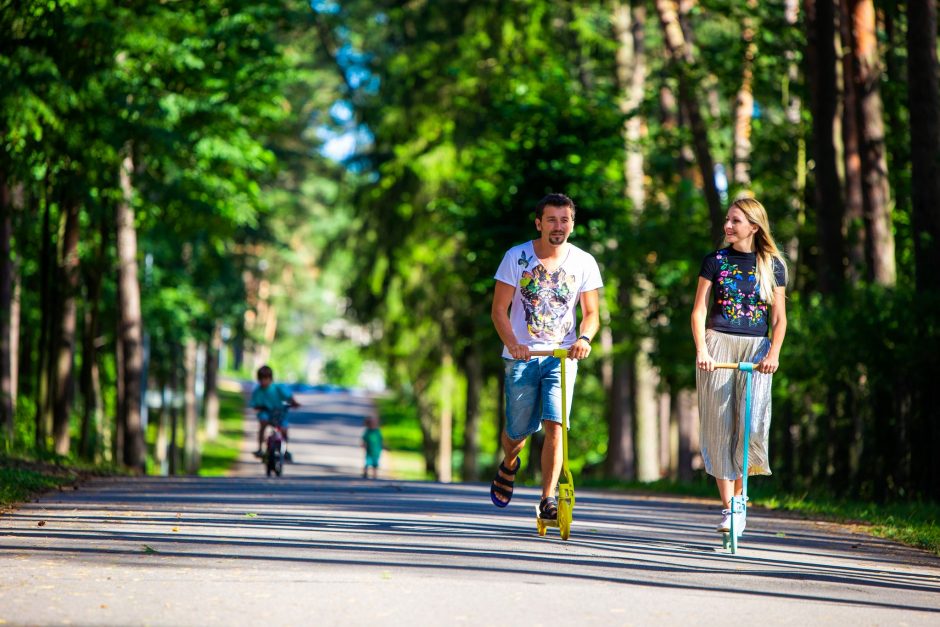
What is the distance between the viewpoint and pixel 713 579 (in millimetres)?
8578

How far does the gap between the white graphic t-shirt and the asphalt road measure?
1.31 m

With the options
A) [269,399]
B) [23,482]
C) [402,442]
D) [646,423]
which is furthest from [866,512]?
[402,442]

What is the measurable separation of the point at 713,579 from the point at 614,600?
3.82 ft

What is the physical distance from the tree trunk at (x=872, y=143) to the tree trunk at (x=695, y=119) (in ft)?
14.4

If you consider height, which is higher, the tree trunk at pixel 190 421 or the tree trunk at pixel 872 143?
the tree trunk at pixel 872 143

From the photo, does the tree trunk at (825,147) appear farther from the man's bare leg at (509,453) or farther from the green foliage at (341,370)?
the green foliage at (341,370)

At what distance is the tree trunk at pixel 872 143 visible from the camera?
70.0 feet

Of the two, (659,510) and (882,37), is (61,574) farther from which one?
(882,37)

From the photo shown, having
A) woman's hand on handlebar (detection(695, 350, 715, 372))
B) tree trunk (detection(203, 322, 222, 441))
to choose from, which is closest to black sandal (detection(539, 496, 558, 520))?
woman's hand on handlebar (detection(695, 350, 715, 372))

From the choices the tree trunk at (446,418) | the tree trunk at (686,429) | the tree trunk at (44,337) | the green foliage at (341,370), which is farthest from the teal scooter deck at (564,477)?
the green foliage at (341,370)

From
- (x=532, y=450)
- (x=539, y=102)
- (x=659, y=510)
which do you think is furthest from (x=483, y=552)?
(x=532, y=450)

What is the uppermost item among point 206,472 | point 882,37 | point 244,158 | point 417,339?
point 882,37

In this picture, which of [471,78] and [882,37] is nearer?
[882,37]

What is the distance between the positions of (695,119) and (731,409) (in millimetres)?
18308
